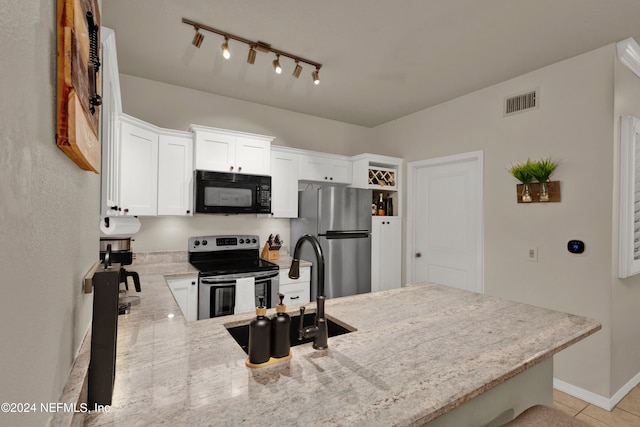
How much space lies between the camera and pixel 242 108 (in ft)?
12.1

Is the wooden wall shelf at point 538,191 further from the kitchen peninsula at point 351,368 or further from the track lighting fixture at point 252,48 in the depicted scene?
the track lighting fixture at point 252,48

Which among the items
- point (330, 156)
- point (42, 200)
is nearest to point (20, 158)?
point (42, 200)

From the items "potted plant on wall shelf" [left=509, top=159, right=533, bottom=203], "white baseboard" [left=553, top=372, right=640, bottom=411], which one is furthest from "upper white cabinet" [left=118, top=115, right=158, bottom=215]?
"white baseboard" [left=553, top=372, right=640, bottom=411]

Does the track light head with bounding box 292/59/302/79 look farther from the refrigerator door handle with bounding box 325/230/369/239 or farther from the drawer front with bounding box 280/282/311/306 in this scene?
the drawer front with bounding box 280/282/311/306

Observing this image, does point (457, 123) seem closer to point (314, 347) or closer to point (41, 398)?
point (314, 347)

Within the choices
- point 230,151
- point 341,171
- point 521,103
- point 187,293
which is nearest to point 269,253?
point 187,293

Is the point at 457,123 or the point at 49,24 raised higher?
the point at 457,123

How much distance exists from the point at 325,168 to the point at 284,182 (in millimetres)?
595

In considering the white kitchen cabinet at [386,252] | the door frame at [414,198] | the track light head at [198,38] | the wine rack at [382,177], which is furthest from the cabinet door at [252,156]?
the door frame at [414,198]

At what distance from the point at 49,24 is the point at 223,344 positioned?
1033 mm

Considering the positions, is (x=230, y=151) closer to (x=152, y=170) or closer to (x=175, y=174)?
(x=175, y=174)

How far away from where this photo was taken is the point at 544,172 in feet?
8.77

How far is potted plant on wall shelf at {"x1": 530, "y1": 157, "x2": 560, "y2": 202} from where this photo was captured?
2.67 m

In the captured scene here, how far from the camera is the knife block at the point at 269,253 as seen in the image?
3.59m
